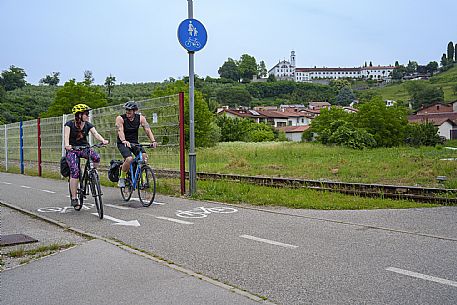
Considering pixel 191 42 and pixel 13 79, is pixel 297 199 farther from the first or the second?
pixel 13 79

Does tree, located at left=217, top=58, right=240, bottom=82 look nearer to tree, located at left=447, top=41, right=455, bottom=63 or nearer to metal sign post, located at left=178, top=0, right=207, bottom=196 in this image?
tree, located at left=447, top=41, right=455, bottom=63

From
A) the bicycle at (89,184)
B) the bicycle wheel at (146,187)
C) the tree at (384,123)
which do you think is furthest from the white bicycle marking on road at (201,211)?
the tree at (384,123)

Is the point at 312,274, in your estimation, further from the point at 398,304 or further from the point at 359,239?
the point at 359,239

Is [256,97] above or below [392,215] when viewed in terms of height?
above

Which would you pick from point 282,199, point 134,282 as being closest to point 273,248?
point 134,282

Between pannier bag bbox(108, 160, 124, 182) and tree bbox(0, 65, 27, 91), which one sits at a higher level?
tree bbox(0, 65, 27, 91)

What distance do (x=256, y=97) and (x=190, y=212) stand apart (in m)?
168

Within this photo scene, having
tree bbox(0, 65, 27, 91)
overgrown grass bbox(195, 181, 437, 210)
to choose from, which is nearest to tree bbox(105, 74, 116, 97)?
tree bbox(0, 65, 27, 91)

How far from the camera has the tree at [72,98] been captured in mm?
70375

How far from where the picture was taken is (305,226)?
7648 mm

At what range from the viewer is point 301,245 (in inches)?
250

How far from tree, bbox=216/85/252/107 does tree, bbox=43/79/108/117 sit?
7714 centimetres

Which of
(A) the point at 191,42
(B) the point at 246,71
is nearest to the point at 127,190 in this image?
(A) the point at 191,42

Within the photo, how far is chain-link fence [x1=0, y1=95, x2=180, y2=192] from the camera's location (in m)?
12.3
